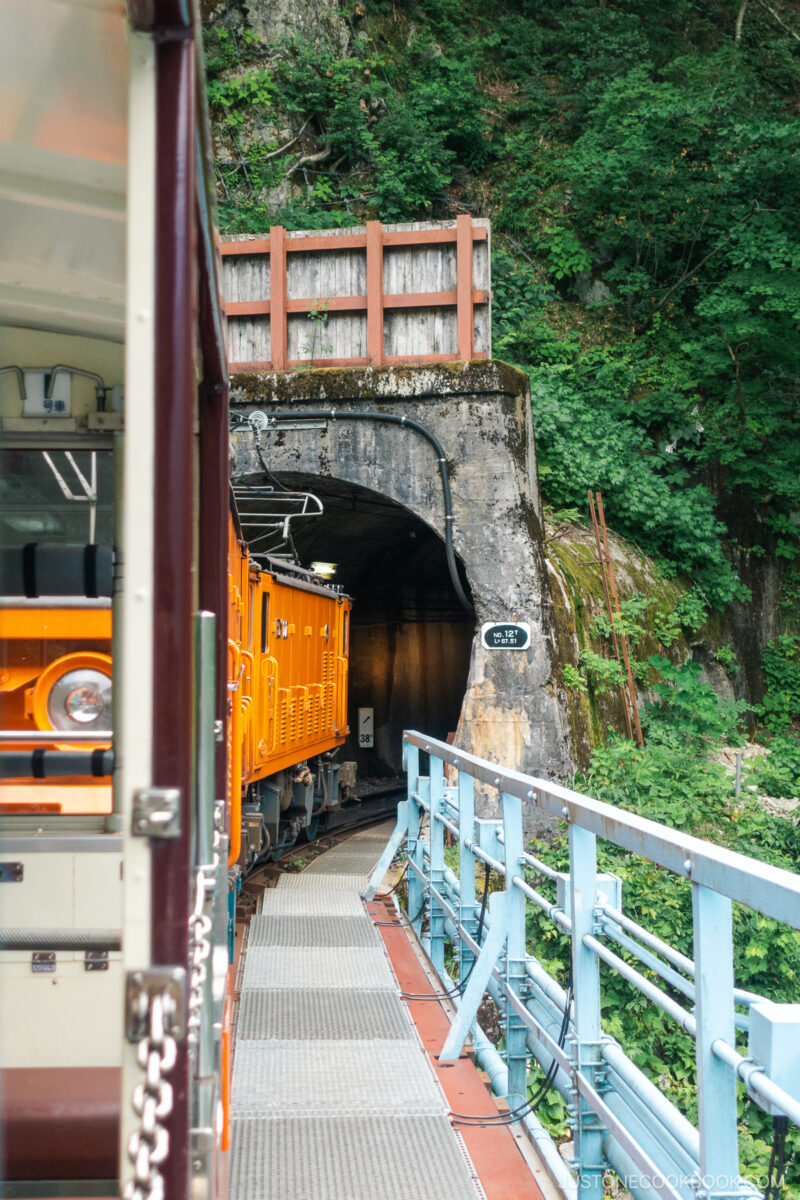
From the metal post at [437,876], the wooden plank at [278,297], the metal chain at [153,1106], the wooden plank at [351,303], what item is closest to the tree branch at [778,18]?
the wooden plank at [351,303]

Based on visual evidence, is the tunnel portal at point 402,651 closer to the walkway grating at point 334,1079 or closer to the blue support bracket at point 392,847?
the blue support bracket at point 392,847

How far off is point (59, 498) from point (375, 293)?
26.1 feet

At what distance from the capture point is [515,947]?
12.9 feet

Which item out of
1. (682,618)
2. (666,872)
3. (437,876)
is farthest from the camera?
(682,618)

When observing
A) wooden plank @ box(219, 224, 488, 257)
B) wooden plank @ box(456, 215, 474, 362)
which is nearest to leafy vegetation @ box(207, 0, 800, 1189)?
wooden plank @ box(456, 215, 474, 362)

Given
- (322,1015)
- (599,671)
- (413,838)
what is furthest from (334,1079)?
(599,671)

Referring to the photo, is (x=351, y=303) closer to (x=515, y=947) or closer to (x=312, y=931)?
(x=312, y=931)

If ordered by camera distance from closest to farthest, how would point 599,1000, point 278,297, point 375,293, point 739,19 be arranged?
point 599,1000 → point 375,293 → point 278,297 → point 739,19

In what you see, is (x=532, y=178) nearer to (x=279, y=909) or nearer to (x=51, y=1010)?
(x=279, y=909)

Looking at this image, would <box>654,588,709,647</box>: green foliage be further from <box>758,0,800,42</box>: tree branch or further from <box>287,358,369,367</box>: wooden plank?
<box>758,0,800,42</box>: tree branch

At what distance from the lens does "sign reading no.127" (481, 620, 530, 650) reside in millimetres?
10539

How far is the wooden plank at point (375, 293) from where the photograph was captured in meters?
10.9

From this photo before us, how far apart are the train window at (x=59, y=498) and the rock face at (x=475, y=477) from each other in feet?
23.5

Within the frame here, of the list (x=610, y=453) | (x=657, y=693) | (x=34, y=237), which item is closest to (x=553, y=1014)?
(x=34, y=237)
